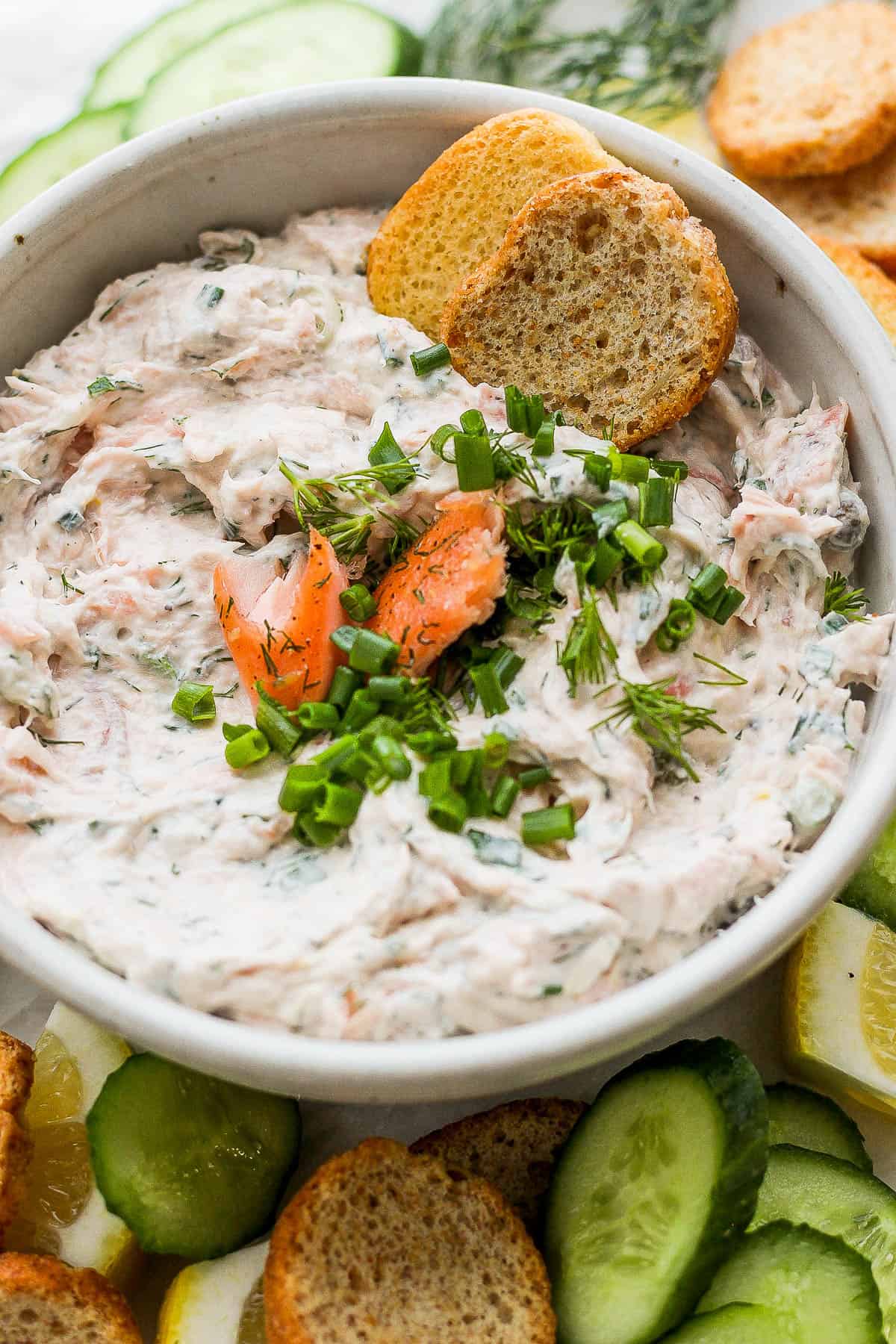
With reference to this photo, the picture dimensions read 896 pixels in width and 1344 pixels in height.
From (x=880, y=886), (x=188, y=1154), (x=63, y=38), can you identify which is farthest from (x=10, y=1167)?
(x=63, y=38)

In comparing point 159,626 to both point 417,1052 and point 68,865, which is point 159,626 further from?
point 417,1052

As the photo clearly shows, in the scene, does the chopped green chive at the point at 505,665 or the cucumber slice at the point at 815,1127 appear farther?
the cucumber slice at the point at 815,1127

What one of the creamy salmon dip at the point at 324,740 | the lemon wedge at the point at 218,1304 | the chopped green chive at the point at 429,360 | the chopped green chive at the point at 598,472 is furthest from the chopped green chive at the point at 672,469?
the lemon wedge at the point at 218,1304

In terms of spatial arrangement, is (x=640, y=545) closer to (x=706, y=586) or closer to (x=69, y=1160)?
(x=706, y=586)

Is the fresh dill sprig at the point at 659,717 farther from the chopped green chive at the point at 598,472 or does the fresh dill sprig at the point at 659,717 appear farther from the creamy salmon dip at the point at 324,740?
the chopped green chive at the point at 598,472

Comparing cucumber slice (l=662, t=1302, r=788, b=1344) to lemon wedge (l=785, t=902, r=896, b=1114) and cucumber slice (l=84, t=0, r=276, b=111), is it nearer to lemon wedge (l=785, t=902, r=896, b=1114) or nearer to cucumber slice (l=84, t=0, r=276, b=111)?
lemon wedge (l=785, t=902, r=896, b=1114)

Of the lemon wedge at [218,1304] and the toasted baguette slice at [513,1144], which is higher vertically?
the toasted baguette slice at [513,1144]

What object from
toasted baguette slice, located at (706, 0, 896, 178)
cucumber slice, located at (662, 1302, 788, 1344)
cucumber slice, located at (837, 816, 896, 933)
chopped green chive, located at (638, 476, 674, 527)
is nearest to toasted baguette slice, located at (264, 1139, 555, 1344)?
cucumber slice, located at (662, 1302, 788, 1344)
